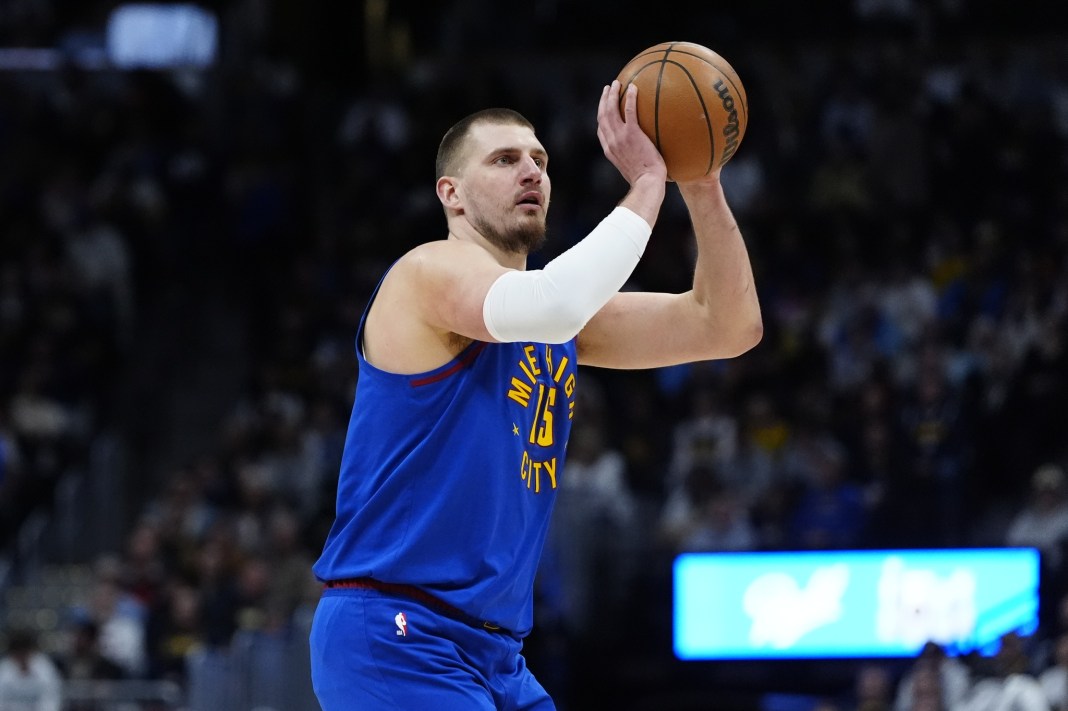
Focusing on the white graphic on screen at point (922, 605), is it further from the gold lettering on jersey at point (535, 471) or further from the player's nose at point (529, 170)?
the player's nose at point (529, 170)

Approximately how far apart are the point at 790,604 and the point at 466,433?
25.9ft

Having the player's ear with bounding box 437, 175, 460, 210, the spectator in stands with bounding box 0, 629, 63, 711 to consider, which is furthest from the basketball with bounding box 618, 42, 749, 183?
Result: the spectator in stands with bounding box 0, 629, 63, 711

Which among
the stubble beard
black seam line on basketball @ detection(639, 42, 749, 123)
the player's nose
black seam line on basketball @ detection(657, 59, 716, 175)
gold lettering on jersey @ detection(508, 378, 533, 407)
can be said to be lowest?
gold lettering on jersey @ detection(508, 378, 533, 407)

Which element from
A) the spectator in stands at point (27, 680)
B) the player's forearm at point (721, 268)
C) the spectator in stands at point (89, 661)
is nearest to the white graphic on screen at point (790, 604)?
the spectator in stands at point (89, 661)

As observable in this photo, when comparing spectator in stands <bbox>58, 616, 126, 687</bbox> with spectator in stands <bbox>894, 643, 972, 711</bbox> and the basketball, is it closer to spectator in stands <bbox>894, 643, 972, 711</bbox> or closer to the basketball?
spectator in stands <bbox>894, 643, 972, 711</bbox>

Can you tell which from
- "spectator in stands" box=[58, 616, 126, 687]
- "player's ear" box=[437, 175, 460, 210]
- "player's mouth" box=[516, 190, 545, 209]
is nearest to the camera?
"player's mouth" box=[516, 190, 545, 209]

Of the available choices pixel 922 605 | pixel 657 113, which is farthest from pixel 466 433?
pixel 922 605

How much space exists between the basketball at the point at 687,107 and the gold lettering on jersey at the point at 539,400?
2.06 ft

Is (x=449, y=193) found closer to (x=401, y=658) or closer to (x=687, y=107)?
(x=687, y=107)

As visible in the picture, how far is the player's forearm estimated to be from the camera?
4.62 m

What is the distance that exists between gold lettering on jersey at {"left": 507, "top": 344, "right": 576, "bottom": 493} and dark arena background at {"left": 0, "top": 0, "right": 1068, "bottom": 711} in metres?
5.79

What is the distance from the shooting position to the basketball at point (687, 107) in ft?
14.5

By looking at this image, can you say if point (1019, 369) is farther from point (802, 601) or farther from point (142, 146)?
point (142, 146)

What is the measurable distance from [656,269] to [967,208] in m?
3.07
